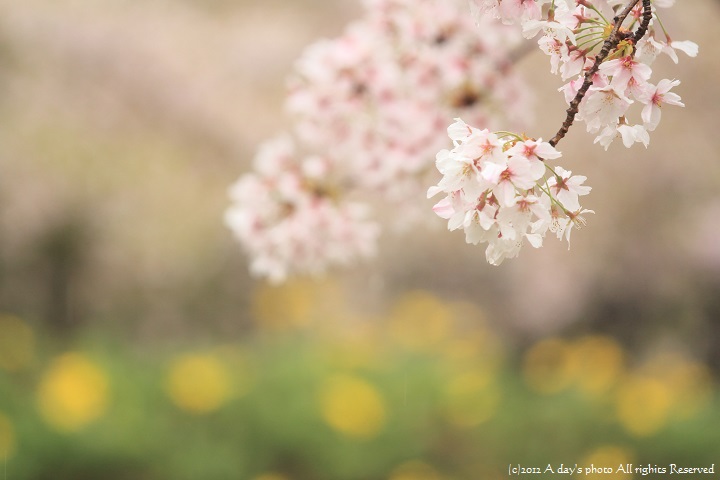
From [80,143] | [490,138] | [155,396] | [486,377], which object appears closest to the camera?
[490,138]

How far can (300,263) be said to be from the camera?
1.31m

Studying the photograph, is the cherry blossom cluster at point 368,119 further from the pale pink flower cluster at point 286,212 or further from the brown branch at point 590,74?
the brown branch at point 590,74

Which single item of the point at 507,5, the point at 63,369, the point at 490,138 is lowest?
the point at 490,138

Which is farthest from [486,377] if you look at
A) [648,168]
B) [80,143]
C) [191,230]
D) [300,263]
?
[80,143]

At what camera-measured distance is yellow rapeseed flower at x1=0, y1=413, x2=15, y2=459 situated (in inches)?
65.6

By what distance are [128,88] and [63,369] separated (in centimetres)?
205

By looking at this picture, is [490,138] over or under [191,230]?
under

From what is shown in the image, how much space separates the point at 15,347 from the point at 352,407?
117 cm

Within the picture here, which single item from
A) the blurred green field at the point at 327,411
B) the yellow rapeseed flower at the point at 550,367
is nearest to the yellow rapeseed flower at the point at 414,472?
the blurred green field at the point at 327,411

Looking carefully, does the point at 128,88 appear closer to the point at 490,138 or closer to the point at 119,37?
the point at 119,37

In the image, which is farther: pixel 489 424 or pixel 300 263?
pixel 489 424

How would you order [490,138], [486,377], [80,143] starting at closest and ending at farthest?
[490,138] < [486,377] < [80,143]

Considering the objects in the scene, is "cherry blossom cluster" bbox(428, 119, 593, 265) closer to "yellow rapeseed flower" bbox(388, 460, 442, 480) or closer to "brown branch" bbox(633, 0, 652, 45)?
"brown branch" bbox(633, 0, 652, 45)

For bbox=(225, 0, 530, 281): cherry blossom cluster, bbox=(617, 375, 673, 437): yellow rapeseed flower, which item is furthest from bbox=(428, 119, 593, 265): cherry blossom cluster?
bbox=(617, 375, 673, 437): yellow rapeseed flower
